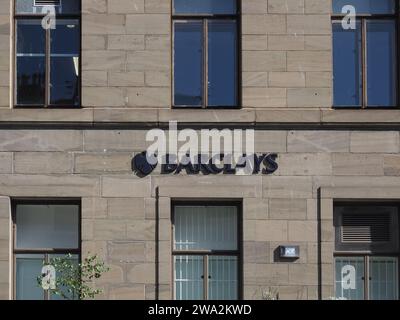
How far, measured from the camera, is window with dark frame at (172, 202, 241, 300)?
1656cm

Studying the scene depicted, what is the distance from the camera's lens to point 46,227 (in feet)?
54.9

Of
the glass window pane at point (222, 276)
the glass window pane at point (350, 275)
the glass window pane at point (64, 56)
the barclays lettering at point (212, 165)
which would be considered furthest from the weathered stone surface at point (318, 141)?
the glass window pane at point (64, 56)

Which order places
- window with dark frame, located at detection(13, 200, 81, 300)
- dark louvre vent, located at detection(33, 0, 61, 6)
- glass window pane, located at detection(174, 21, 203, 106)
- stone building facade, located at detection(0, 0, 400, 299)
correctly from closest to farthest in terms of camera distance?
stone building facade, located at detection(0, 0, 400, 299) < window with dark frame, located at detection(13, 200, 81, 300) < glass window pane, located at detection(174, 21, 203, 106) < dark louvre vent, located at detection(33, 0, 61, 6)

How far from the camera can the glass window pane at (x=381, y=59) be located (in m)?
16.9

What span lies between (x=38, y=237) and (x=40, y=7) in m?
4.00

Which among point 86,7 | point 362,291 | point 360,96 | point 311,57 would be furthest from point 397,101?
point 86,7

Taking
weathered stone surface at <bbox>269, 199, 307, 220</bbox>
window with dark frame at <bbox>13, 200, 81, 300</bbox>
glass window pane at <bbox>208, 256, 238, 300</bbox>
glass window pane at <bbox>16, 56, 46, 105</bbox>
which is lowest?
glass window pane at <bbox>208, 256, 238, 300</bbox>

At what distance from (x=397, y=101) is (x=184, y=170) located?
153 inches

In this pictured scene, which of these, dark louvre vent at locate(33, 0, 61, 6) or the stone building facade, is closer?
the stone building facade

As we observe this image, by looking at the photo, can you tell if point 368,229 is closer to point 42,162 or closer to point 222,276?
point 222,276

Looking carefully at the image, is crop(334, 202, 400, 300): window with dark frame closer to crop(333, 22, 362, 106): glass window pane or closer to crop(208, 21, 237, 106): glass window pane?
crop(333, 22, 362, 106): glass window pane

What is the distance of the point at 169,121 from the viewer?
16500mm

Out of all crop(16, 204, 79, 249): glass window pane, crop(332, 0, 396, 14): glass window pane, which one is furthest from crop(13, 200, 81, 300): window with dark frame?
crop(332, 0, 396, 14): glass window pane

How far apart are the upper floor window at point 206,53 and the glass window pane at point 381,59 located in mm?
2327
